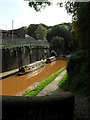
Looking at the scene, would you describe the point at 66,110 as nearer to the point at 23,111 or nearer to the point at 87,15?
the point at 23,111

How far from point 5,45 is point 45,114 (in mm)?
15425

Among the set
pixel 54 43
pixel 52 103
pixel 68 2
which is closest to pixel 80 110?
pixel 52 103

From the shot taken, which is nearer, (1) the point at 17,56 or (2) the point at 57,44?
(1) the point at 17,56

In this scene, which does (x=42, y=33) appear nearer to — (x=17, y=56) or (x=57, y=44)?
(x=57, y=44)

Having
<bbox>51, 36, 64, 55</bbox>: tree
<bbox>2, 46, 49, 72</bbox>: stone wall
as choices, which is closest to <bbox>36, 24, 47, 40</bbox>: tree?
<bbox>51, 36, 64, 55</bbox>: tree

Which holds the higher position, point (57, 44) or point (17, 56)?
point (57, 44)

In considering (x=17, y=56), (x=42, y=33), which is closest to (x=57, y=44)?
(x=42, y=33)

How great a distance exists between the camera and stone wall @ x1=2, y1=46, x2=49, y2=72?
18.2 m

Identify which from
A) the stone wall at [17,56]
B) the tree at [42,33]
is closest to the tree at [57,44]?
the stone wall at [17,56]

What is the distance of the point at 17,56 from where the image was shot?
20.9m

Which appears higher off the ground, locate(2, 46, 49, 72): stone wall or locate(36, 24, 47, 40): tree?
locate(36, 24, 47, 40): tree

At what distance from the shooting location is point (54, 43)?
3819cm

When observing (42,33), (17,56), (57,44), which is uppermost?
(42,33)

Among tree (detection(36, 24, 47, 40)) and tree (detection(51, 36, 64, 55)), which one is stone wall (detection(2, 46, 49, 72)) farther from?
tree (detection(36, 24, 47, 40))
